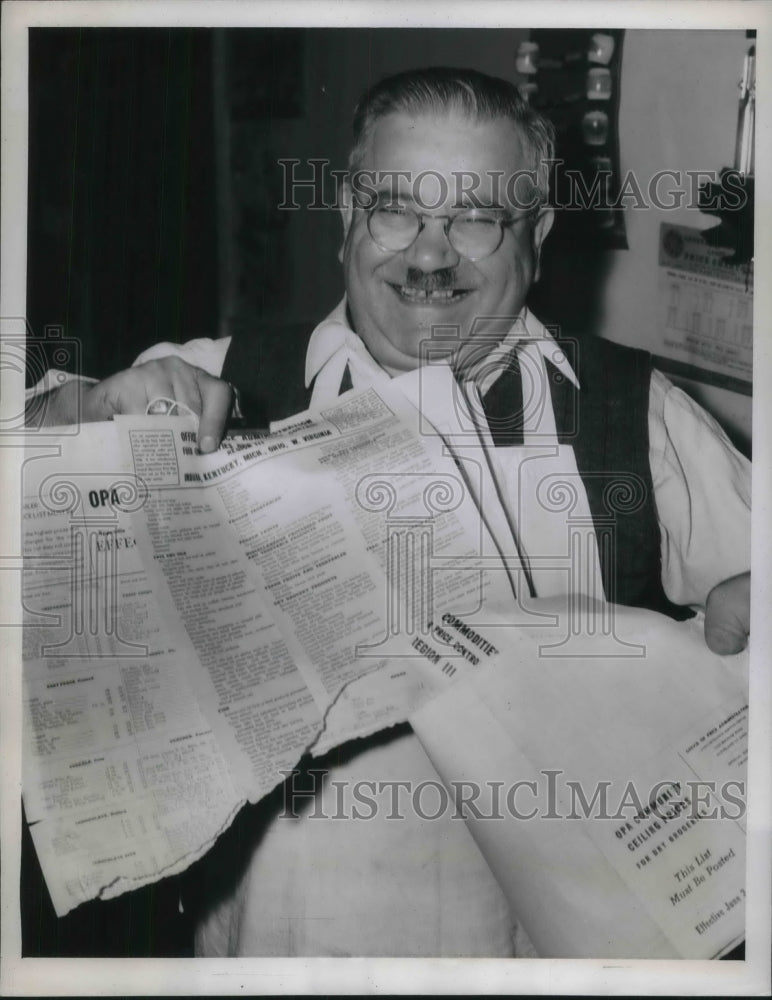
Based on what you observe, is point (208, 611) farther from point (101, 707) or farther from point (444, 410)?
point (444, 410)

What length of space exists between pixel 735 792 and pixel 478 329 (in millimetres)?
513

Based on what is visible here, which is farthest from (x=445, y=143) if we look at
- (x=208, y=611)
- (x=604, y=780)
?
(x=604, y=780)

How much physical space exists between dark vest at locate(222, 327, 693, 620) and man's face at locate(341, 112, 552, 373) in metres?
0.07

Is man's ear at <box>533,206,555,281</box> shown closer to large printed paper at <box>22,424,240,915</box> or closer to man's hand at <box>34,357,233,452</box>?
man's hand at <box>34,357,233,452</box>

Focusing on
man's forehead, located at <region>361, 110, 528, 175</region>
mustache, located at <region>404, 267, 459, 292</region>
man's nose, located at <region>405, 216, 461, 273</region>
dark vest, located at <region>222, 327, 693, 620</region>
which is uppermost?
man's forehead, located at <region>361, 110, 528, 175</region>

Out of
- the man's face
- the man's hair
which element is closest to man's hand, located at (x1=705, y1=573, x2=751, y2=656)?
the man's face

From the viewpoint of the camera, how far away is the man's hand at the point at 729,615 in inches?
35.6

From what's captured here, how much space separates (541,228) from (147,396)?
414 millimetres

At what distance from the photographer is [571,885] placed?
0.86 metres

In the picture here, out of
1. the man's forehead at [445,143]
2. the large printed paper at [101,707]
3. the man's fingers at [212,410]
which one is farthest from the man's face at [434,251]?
the large printed paper at [101,707]

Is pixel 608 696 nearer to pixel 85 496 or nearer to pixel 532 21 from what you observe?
pixel 85 496

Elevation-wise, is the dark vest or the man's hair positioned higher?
the man's hair

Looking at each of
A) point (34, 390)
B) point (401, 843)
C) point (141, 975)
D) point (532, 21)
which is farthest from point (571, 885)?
point (532, 21)

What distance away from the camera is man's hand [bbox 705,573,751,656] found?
2.97 feet
